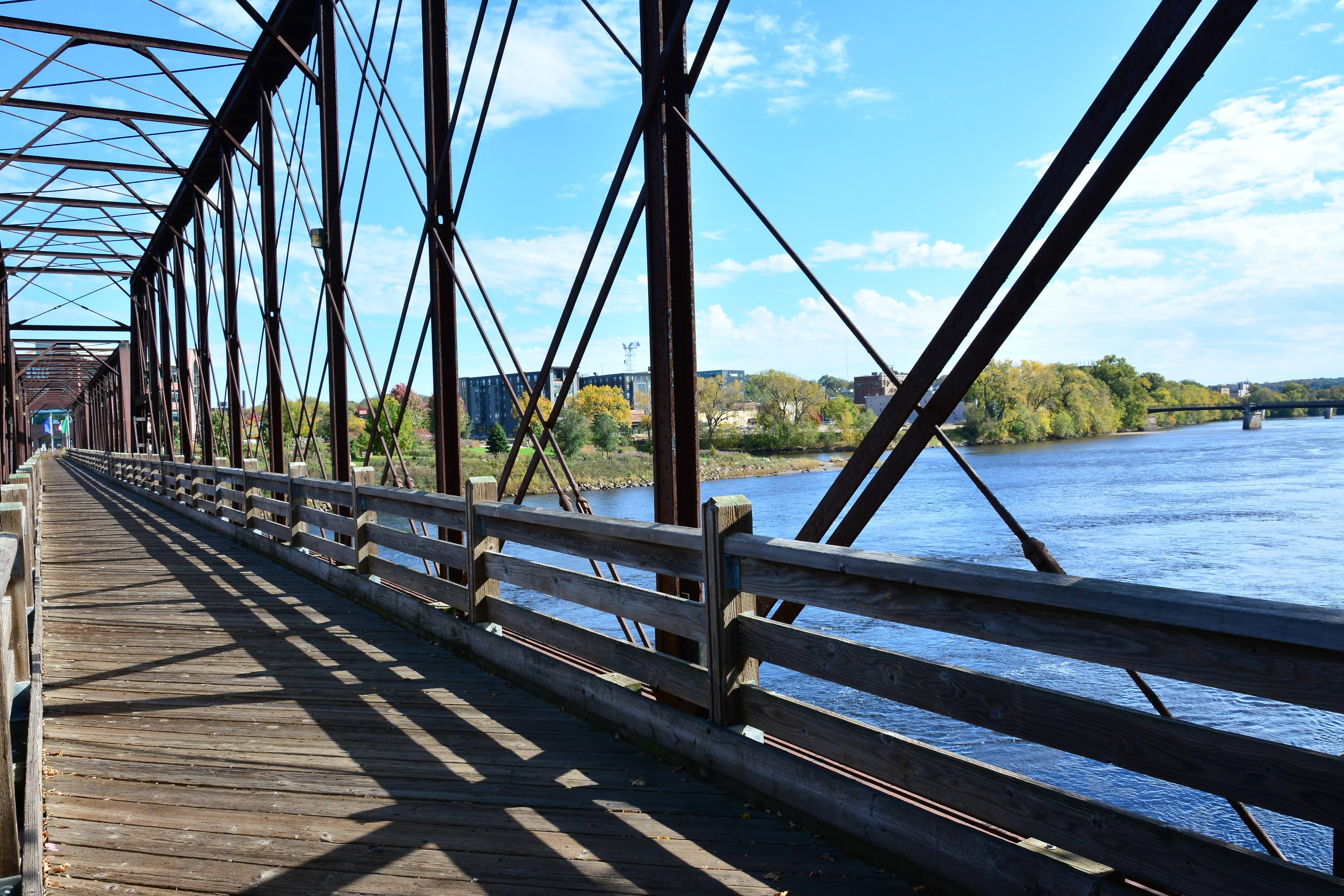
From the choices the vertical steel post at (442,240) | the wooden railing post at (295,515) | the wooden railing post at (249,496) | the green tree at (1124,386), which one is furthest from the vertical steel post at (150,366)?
the green tree at (1124,386)

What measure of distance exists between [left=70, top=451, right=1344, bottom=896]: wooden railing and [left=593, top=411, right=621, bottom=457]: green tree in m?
52.2

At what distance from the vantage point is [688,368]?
4398 millimetres

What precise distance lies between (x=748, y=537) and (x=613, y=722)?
4.22 feet

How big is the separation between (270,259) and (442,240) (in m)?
5.88

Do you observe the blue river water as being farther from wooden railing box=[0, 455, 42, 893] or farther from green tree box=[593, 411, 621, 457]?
green tree box=[593, 411, 621, 457]

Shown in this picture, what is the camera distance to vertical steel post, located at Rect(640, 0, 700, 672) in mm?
4328

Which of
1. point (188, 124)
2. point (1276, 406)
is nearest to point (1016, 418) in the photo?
point (1276, 406)

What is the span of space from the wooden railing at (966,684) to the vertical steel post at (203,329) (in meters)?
14.8

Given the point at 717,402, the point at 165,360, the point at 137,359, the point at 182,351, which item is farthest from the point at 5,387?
the point at 717,402

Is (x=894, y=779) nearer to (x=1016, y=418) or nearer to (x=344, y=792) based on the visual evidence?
(x=344, y=792)

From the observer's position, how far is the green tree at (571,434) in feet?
176

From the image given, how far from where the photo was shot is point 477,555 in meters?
5.31

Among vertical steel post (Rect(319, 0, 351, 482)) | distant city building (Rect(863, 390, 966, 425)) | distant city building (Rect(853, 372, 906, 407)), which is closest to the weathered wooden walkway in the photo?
vertical steel post (Rect(319, 0, 351, 482))

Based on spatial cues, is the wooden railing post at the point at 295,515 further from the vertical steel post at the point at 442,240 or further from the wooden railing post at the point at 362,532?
the vertical steel post at the point at 442,240
